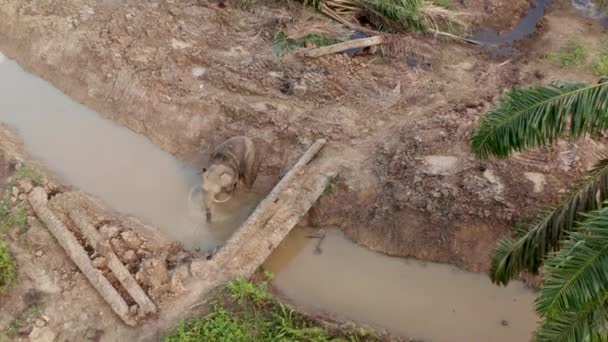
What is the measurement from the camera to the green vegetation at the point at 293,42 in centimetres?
1066

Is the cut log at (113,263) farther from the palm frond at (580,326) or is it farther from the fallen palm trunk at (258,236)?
the palm frond at (580,326)

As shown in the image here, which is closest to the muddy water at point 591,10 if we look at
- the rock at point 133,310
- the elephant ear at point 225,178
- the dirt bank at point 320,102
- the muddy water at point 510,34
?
the muddy water at point 510,34

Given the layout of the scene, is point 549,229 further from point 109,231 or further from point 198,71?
point 198,71

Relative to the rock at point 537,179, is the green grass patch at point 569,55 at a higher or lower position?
higher

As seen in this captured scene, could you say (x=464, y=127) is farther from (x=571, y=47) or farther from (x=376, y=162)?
(x=571, y=47)

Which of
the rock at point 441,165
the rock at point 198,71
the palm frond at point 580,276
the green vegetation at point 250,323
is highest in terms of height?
the palm frond at point 580,276

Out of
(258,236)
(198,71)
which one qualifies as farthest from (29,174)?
(258,236)

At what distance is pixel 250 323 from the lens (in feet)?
23.0

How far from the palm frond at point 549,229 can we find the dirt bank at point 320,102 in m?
2.68

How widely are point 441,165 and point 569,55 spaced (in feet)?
15.1

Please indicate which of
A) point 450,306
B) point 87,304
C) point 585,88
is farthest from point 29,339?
point 585,88

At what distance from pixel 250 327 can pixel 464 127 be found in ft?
16.9

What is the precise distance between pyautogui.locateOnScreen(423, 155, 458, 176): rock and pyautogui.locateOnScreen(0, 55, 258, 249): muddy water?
3.02 meters

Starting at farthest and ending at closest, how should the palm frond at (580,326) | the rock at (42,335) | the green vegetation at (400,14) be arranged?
the green vegetation at (400,14) < the rock at (42,335) < the palm frond at (580,326)
